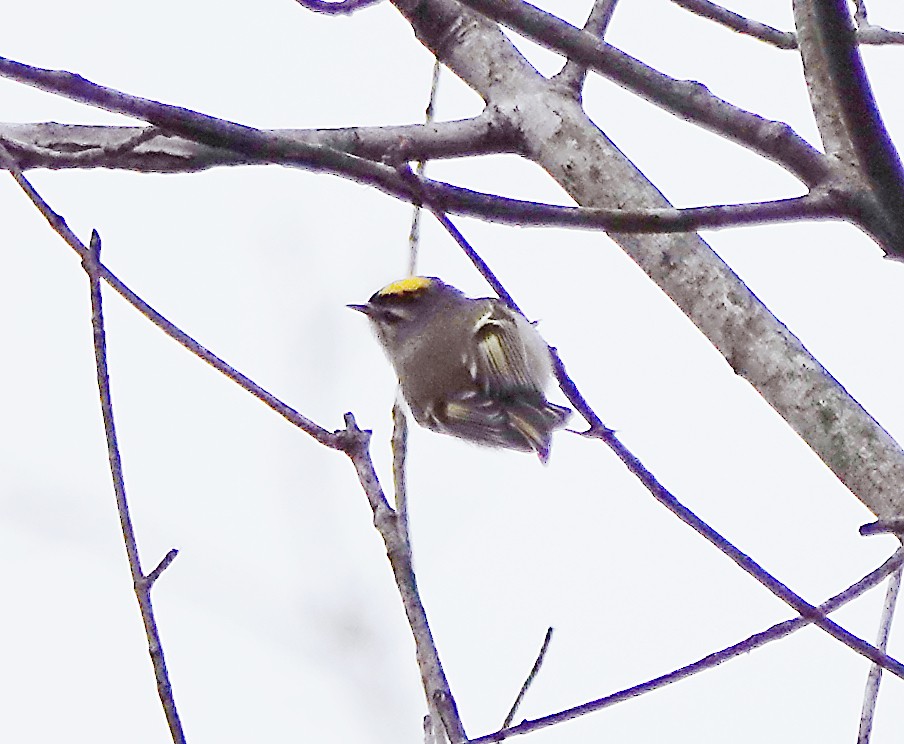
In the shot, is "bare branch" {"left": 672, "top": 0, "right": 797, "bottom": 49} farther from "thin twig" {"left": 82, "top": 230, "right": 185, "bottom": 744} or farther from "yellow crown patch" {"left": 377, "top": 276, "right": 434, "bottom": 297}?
"yellow crown patch" {"left": 377, "top": 276, "right": 434, "bottom": 297}

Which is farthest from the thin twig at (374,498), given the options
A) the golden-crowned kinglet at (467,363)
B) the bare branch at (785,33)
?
the golden-crowned kinglet at (467,363)

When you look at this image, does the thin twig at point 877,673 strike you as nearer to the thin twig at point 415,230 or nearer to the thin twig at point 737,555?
the thin twig at point 737,555

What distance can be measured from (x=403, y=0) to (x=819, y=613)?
1748mm

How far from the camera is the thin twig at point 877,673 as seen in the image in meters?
1.80

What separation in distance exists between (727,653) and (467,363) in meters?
3.04

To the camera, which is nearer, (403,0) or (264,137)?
(264,137)

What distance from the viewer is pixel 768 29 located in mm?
2621

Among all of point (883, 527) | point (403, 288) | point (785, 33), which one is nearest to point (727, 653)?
point (883, 527)

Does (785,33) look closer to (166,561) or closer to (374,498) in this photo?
(374,498)

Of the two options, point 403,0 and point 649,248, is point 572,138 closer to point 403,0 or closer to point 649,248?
point 649,248

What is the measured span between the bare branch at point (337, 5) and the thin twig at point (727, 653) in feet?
5.73

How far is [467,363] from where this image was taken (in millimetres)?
4512

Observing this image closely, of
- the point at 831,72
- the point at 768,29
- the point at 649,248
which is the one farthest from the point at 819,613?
the point at 768,29

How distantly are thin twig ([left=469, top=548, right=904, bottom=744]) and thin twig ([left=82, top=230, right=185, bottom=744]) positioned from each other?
0.38 m
